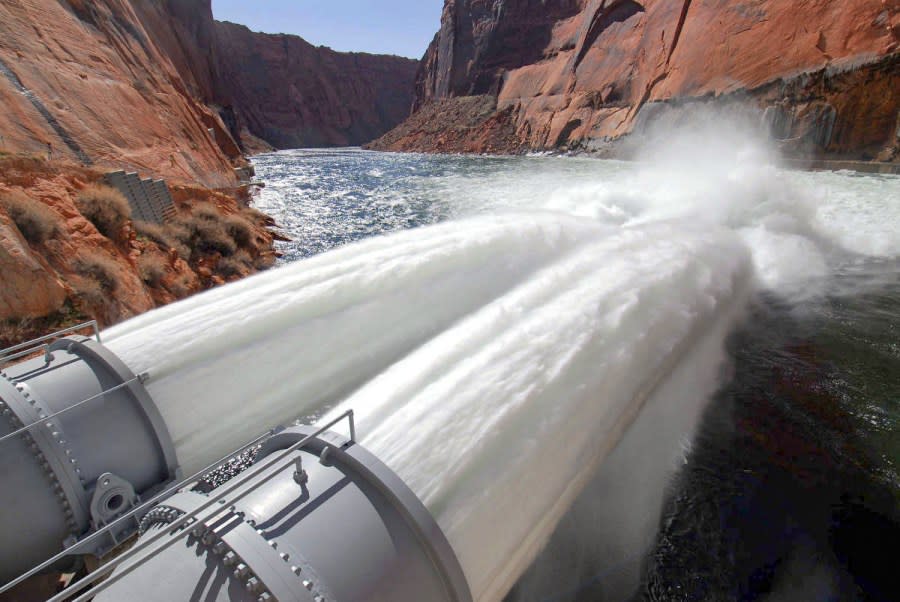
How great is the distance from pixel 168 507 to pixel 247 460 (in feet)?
7.61

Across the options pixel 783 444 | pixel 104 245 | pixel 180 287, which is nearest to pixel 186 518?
pixel 783 444

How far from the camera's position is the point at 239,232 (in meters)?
11.2

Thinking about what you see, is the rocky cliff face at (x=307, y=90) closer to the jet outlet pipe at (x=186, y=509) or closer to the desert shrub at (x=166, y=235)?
the desert shrub at (x=166, y=235)

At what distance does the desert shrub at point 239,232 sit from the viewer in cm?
1102

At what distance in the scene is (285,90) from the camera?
96.8 meters

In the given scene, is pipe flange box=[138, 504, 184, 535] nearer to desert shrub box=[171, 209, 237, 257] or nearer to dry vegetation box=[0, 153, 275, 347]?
dry vegetation box=[0, 153, 275, 347]

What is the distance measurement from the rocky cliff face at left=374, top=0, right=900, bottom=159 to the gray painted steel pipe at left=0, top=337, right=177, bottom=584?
2559 cm

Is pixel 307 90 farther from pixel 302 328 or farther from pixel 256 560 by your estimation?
pixel 256 560

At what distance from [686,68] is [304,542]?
35164 mm

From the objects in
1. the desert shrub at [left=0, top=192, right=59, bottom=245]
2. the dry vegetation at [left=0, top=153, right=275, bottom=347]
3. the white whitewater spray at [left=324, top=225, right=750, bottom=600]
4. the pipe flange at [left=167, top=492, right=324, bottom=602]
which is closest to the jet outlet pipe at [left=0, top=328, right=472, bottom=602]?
the pipe flange at [left=167, top=492, right=324, bottom=602]

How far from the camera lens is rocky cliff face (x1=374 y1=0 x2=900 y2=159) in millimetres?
19234

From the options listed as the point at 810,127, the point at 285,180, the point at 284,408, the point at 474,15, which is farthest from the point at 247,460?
the point at 474,15

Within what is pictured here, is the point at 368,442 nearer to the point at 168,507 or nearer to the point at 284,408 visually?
the point at 168,507

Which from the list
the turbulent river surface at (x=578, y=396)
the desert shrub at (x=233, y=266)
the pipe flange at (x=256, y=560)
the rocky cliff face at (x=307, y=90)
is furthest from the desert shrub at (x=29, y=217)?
the rocky cliff face at (x=307, y=90)
